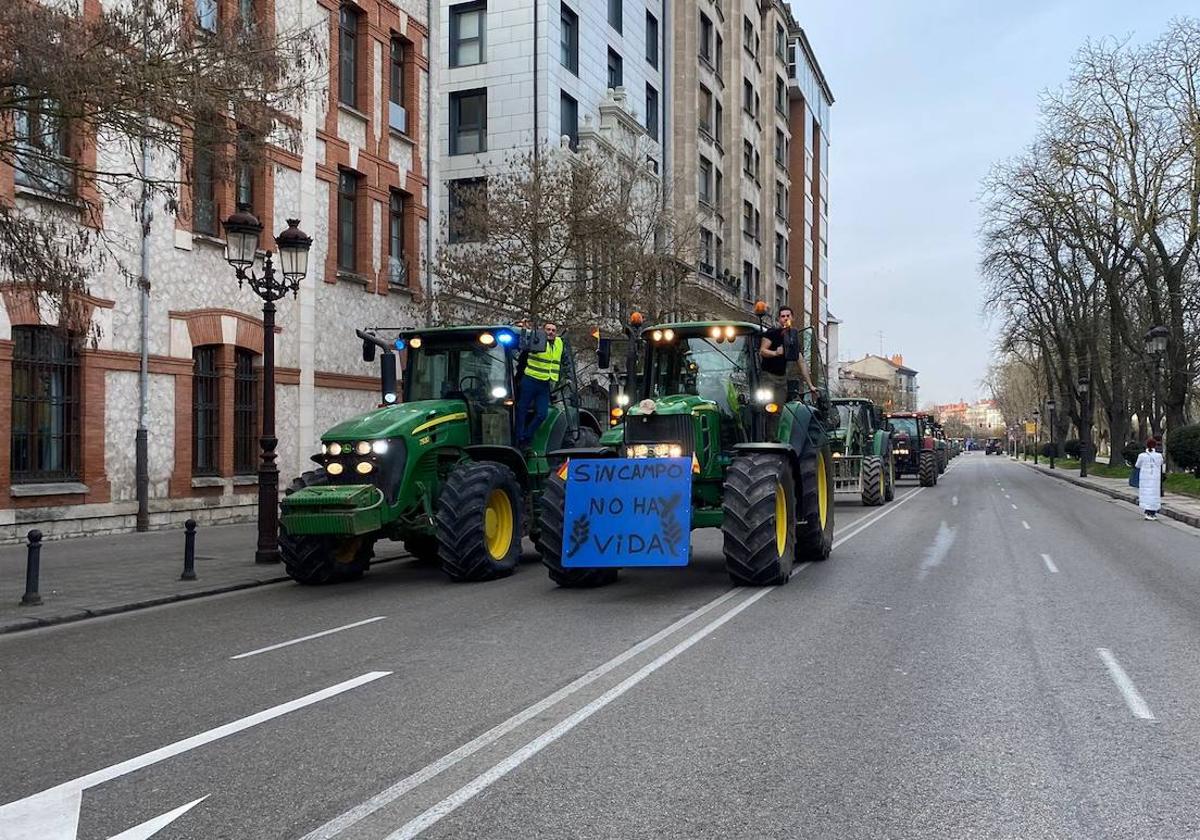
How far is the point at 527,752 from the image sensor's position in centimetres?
516

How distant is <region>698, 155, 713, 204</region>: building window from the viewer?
44594 millimetres

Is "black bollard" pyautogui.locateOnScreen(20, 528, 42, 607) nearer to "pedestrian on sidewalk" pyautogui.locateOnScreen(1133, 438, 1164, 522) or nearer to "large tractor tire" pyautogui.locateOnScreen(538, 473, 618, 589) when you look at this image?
"large tractor tire" pyautogui.locateOnScreen(538, 473, 618, 589)

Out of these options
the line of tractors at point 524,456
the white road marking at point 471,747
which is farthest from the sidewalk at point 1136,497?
the white road marking at point 471,747

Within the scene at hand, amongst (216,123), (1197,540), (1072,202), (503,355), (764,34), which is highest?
(764,34)

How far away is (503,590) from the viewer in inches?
431

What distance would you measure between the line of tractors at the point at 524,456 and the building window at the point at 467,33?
2111 cm

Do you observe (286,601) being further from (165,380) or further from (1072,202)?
(1072,202)

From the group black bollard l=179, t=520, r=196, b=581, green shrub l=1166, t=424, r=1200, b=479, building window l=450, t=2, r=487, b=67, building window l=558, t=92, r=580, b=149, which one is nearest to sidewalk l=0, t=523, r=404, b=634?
black bollard l=179, t=520, r=196, b=581

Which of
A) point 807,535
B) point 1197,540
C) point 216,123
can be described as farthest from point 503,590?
point 1197,540

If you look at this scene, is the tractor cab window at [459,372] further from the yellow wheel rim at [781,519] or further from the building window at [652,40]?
the building window at [652,40]

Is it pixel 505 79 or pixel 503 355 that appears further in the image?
pixel 505 79

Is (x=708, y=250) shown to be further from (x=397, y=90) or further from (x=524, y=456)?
(x=524, y=456)

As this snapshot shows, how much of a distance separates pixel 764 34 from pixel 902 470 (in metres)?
30.0

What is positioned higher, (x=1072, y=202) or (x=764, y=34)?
(x=764, y=34)
